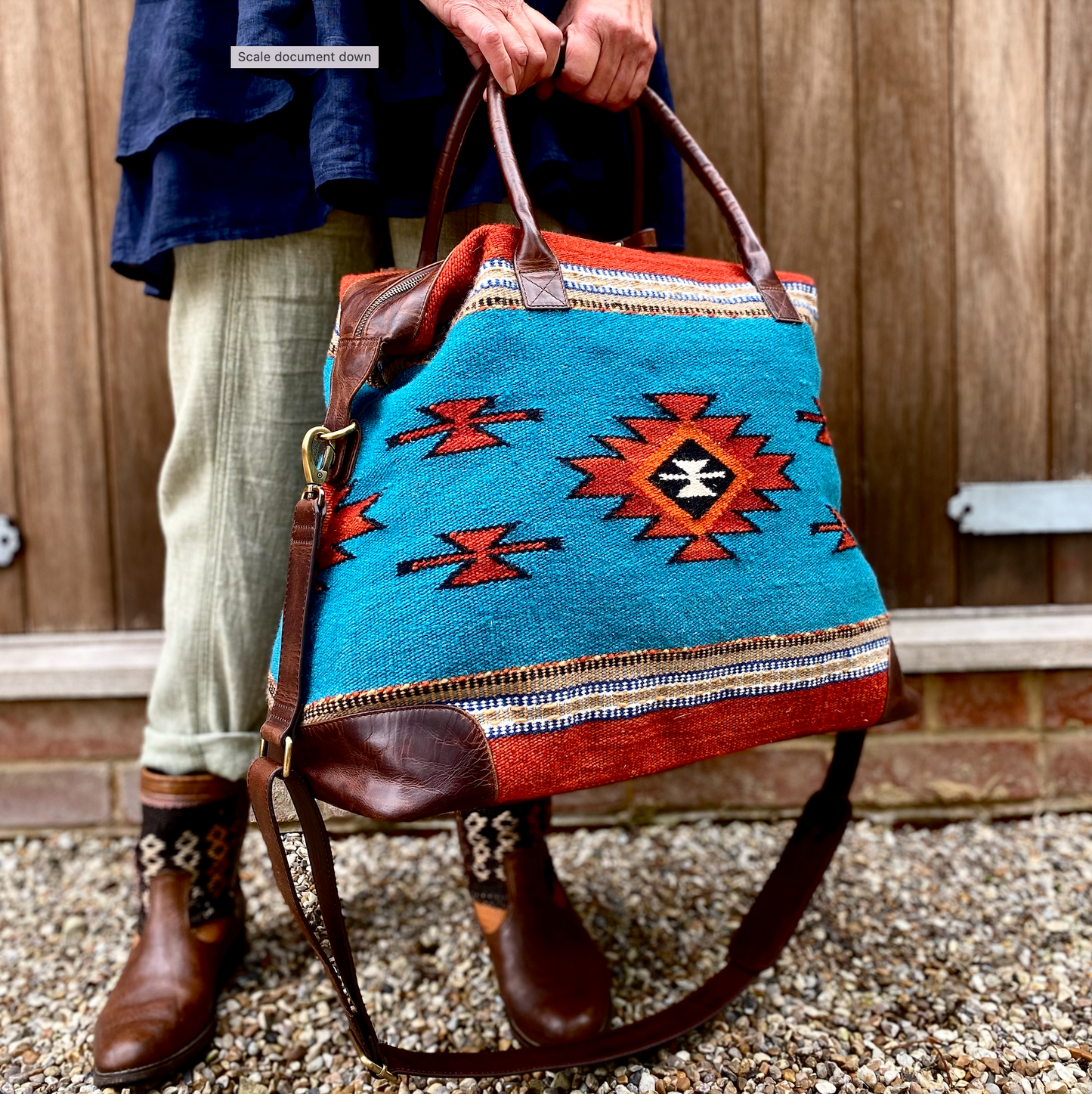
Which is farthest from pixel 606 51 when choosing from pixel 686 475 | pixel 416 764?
pixel 416 764

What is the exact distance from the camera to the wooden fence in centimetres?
123

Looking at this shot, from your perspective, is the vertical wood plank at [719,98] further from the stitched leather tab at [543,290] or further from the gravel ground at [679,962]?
the gravel ground at [679,962]

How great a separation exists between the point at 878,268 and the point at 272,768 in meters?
1.16

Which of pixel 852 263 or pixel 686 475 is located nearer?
pixel 686 475

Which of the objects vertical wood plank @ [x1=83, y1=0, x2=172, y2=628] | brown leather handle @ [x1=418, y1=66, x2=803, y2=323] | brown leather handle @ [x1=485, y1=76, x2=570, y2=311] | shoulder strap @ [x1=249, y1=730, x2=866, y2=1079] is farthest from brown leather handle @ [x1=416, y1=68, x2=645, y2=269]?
vertical wood plank @ [x1=83, y1=0, x2=172, y2=628]

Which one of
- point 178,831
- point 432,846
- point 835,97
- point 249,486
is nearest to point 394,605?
point 249,486

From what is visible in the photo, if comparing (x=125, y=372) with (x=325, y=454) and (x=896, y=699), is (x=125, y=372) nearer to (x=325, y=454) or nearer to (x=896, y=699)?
(x=325, y=454)

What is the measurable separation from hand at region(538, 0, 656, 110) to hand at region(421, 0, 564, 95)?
3 centimetres

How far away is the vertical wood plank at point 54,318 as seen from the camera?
1.21 meters

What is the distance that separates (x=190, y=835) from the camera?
85 cm

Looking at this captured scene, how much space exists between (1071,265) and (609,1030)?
1303 millimetres

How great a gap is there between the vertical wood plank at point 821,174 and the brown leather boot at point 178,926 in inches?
40.1

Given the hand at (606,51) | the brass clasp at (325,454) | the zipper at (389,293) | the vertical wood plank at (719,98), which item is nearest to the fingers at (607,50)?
the hand at (606,51)

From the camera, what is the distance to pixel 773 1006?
0.85m
